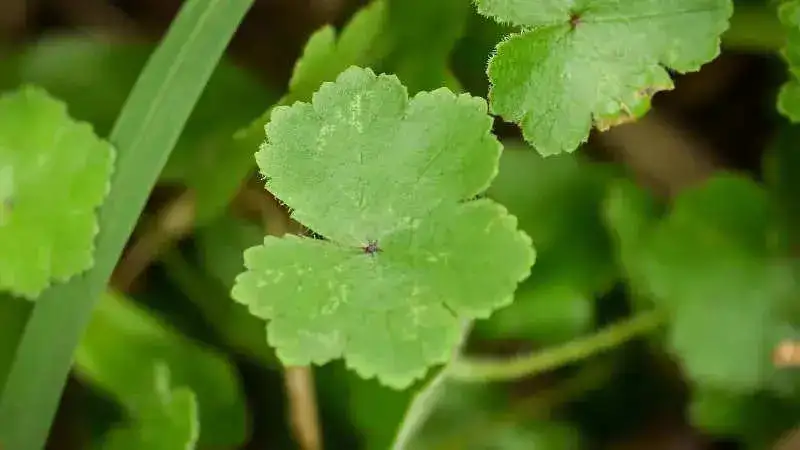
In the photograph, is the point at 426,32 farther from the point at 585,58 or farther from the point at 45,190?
the point at 45,190

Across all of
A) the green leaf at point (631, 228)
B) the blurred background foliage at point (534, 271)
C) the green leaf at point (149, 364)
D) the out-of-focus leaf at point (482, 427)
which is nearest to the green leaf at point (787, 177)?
the blurred background foliage at point (534, 271)

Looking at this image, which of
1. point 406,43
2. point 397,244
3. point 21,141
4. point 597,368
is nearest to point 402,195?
point 397,244

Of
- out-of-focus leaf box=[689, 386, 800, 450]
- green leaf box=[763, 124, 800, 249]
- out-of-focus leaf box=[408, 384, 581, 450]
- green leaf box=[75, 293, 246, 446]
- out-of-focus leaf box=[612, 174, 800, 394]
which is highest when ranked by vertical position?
green leaf box=[763, 124, 800, 249]

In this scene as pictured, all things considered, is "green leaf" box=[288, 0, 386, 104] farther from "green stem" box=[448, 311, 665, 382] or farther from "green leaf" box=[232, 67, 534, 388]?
"green stem" box=[448, 311, 665, 382]

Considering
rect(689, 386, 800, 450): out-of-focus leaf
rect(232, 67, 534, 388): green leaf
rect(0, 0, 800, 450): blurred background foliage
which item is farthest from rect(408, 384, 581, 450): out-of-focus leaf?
rect(232, 67, 534, 388): green leaf

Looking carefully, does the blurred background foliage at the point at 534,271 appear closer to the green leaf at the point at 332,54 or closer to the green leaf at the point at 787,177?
the green leaf at the point at 787,177

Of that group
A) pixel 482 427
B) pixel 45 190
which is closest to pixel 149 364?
pixel 45 190

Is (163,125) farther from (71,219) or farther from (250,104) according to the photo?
(250,104)
